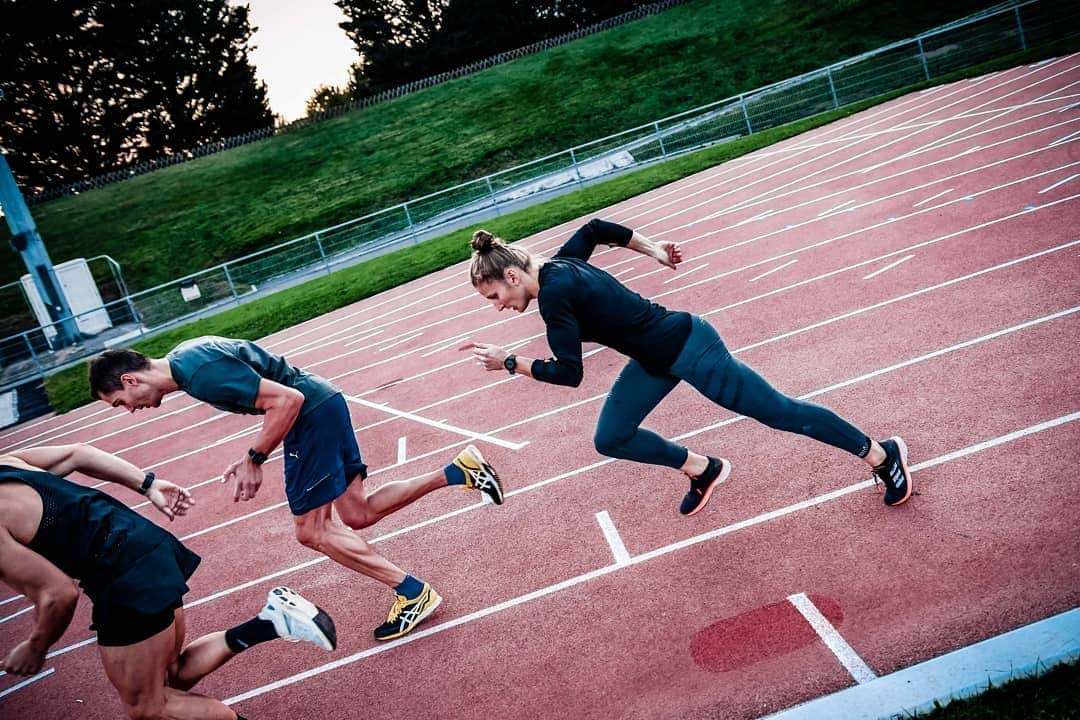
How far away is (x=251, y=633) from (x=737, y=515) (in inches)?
114

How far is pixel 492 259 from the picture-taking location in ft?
12.3

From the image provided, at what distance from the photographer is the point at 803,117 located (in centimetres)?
2075

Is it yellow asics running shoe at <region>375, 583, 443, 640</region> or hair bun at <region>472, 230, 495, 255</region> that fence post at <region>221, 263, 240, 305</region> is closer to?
yellow asics running shoe at <region>375, 583, 443, 640</region>

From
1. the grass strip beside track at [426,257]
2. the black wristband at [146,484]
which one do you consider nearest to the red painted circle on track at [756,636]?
the black wristband at [146,484]

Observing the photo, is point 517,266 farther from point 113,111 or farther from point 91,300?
point 113,111

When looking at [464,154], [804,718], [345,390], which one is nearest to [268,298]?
[345,390]

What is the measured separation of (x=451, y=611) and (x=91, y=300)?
21968mm

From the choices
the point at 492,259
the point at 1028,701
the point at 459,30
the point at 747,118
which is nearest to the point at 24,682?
the point at 492,259

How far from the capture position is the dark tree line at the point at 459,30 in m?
48.2

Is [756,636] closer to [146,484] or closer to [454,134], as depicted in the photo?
[146,484]

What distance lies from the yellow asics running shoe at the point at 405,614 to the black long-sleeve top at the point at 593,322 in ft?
5.49

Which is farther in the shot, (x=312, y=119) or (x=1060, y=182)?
(x=312, y=119)

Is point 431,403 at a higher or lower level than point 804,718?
higher

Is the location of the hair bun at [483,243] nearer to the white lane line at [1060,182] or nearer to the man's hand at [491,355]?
the man's hand at [491,355]
